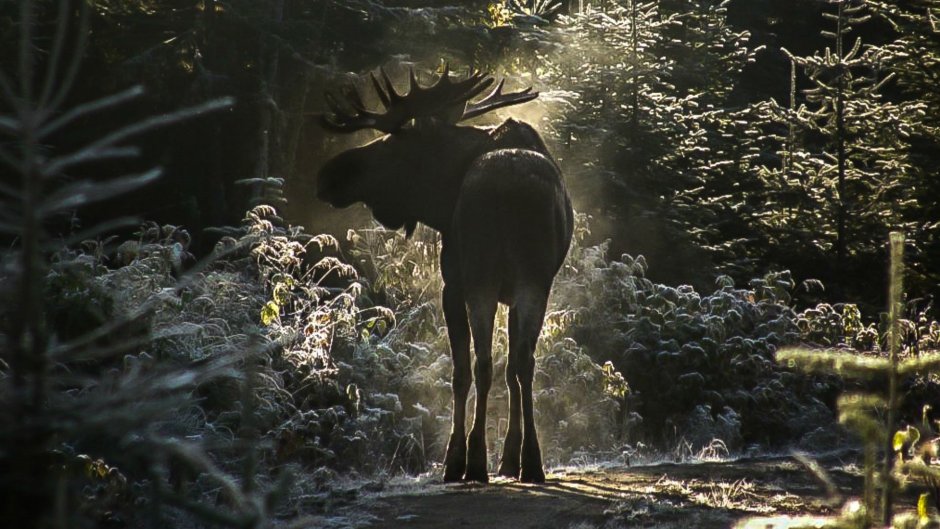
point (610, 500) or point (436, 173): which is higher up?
point (436, 173)

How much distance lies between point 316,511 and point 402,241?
20.3ft

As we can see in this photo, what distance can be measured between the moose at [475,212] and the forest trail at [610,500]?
1.69 ft

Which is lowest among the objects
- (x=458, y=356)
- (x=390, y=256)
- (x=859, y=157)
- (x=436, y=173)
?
(x=458, y=356)

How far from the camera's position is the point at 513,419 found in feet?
27.8

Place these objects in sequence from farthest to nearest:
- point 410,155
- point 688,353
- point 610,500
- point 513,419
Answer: point 688,353 < point 410,155 < point 513,419 < point 610,500

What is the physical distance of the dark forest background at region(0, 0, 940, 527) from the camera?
6.39 m

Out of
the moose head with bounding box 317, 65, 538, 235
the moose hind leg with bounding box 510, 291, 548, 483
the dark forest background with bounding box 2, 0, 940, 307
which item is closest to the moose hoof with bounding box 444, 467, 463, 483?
the moose hind leg with bounding box 510, 291, 548, 483

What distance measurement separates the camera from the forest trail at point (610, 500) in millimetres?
6504

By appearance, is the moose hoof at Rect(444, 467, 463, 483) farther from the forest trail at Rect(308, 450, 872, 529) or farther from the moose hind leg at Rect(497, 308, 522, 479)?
the moose hind leg at Rect(497, 308, 522, 479)

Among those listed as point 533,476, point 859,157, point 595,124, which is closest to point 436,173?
point 533,476

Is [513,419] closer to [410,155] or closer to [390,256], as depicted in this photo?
[410,155]

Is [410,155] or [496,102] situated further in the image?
[496,102]

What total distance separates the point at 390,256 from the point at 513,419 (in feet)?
15.0

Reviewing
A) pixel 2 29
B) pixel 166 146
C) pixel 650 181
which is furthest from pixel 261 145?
pixel 650 181
